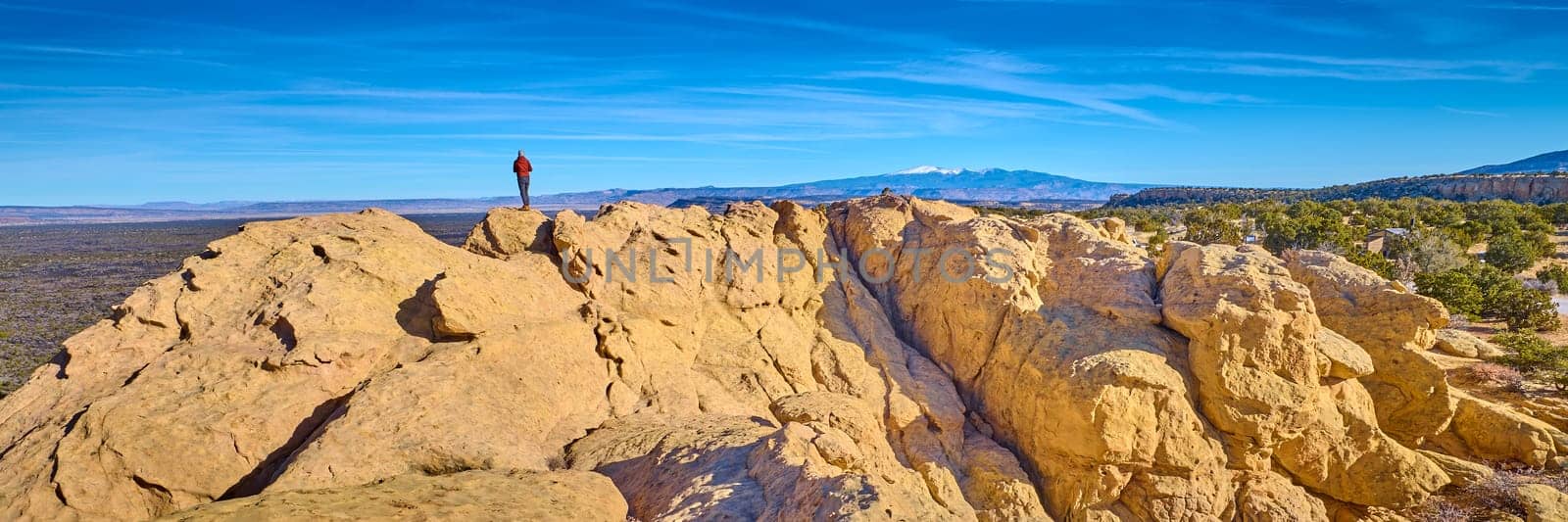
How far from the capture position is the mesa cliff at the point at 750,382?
6.30 metres

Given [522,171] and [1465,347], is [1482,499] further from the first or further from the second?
[522,171]

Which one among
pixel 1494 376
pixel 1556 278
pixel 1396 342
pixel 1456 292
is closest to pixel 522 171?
pixel 1396 342

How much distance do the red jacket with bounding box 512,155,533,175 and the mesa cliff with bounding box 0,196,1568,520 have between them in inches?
64.5

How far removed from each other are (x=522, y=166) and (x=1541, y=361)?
20747 millimetres

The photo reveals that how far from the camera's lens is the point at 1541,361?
14.6 metres

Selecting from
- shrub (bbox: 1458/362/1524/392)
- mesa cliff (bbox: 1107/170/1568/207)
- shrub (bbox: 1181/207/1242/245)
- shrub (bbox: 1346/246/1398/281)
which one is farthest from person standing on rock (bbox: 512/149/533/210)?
mesa cliff (bbox: 1107/170/1568/207)

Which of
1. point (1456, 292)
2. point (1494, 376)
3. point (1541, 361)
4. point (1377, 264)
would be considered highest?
point (1377, 264)

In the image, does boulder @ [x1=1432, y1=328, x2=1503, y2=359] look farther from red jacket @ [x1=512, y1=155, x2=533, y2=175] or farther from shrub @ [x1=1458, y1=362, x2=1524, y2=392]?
red jacket @ [x1=512, y1=155, x2=533, y2=175]

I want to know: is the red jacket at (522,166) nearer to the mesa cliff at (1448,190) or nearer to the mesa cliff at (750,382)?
the mesa cliff at (750,382)

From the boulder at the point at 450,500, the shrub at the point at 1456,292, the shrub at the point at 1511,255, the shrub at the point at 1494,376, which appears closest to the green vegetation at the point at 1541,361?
the shrub at the point at 1494,376

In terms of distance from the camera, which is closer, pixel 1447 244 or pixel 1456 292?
pixel 1456 292

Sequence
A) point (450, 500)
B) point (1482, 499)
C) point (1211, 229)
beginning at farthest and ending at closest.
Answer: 1. point (1211, 229)
2. point (1482, 499)
3. point (450, 500)

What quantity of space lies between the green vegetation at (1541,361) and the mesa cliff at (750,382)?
4852 millimetres

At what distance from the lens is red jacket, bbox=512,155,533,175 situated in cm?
1316
